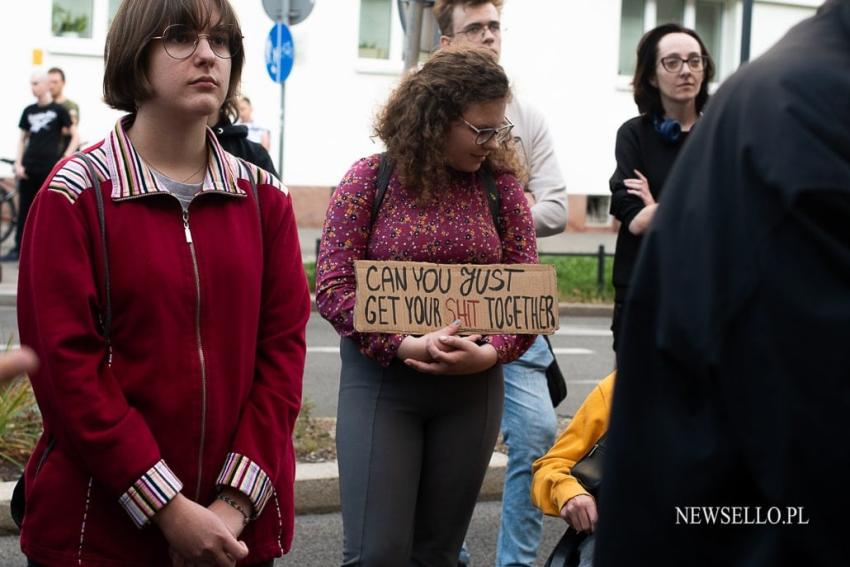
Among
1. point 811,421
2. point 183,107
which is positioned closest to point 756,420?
point 811,421

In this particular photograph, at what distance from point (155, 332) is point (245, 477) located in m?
0.36

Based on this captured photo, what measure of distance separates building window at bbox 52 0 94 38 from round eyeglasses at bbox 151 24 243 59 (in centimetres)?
1746

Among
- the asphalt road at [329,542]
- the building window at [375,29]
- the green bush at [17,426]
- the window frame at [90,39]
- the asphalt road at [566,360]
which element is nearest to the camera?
the asphalt road at [329,542]

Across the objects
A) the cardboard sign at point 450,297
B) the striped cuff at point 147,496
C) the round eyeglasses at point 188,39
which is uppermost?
the round eyeglasses at point 188,39

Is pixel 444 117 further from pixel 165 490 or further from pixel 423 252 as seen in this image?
pixel 165 490

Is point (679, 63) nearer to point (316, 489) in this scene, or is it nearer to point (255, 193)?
point (316, 489)

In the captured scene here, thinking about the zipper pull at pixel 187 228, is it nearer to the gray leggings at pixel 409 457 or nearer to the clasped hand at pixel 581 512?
the gray leggings at pixel 409 457

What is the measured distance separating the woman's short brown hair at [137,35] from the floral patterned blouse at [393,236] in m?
0.88

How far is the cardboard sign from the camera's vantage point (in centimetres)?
355

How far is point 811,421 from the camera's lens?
1338 millimetres

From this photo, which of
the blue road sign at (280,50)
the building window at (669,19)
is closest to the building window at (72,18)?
the blue road sign at (280,50)

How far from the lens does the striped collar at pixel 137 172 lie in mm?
2744

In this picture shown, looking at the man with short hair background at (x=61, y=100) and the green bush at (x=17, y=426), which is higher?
the man with short hair background at (x=61, y=100)

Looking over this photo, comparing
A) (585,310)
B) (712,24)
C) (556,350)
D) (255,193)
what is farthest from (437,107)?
(712,24)
